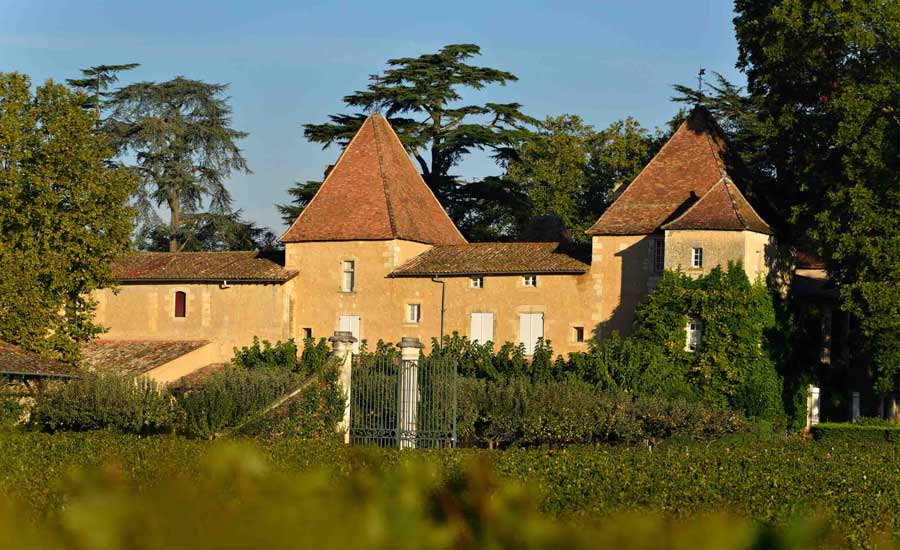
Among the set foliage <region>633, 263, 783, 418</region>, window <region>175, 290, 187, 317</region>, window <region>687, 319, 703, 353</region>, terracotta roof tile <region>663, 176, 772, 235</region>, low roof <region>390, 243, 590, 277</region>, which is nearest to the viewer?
foliage <region>633, 263, 783, 418</region>

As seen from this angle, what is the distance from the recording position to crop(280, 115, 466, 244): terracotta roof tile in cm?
4125

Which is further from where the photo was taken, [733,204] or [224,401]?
[733,204]

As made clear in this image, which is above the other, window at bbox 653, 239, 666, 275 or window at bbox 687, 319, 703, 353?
window at bbox 653, 239, 666, 275

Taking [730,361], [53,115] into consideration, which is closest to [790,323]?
[730,361]

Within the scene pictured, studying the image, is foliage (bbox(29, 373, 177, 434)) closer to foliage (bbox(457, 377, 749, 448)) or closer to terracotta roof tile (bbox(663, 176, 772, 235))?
foliage (bbox(457, 377, 749, 448))

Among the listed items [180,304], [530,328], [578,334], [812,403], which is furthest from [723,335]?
[180,304]

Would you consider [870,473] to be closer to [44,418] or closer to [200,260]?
[44,418]

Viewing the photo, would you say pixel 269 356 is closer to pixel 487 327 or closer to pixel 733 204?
pixel 487 327

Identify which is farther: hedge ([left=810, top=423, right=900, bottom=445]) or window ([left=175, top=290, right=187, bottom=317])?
window ([left=175, top=290, right=187, bottom=317])

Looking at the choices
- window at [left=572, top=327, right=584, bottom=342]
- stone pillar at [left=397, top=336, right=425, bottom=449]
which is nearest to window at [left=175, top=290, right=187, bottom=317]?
window at [left=572, top=327, right=584, bottom=342]

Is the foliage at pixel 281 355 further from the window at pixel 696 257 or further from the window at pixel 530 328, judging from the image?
the window at pixel 696 257

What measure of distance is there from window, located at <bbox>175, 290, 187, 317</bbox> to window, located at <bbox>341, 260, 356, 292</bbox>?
227 inches

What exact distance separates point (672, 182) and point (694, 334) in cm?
575

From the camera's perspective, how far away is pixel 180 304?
4309cm
